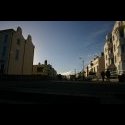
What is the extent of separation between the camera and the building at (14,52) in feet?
105

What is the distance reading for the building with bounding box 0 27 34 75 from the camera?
32138mm

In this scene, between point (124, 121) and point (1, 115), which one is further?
point (1, 115)

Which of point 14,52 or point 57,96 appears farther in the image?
point 14,52

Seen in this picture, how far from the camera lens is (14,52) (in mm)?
34688

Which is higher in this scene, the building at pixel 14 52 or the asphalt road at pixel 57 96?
the building at pixel 14 52

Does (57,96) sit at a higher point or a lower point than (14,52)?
lower

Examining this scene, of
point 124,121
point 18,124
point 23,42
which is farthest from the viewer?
point 23,42

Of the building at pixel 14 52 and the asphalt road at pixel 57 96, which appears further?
the building at pixel 14 52

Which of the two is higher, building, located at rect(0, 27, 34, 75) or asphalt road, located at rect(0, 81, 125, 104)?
building, located at rect(0, 27, 34, 75)

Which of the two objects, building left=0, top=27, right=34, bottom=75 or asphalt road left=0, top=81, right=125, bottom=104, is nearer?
asphalt road left=0, top=81, right=125, bottom=104
